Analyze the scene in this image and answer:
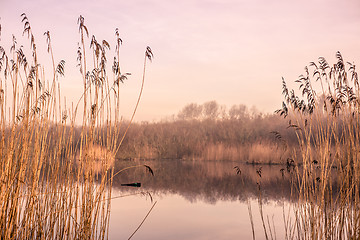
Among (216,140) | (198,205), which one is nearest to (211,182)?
(198,205)

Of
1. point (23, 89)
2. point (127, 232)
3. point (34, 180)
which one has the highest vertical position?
point (23, 89)

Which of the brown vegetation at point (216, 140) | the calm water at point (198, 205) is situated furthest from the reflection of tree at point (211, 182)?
the brown vegetation at point (216, 140)

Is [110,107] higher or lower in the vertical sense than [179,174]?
higher

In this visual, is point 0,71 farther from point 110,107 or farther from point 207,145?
point 207,145

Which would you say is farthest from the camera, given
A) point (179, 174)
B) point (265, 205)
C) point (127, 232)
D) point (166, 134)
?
point (166, 134)

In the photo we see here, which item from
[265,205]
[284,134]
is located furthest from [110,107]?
[284,134]

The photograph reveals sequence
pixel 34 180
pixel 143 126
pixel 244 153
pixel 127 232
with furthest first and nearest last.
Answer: pixel 143 126 < pixel 244 153 < pixel 127 232 < pixel 34 180

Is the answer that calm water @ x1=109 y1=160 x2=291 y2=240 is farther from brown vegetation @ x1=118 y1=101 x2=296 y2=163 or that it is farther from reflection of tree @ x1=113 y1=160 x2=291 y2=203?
brown vegetation @ x1=118 y1=101 x2=296 y2=163

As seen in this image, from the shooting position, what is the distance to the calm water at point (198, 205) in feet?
17.1

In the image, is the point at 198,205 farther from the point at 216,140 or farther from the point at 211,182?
the point at 216,140

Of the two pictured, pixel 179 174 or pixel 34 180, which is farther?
pixel 179 174

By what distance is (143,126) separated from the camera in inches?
711

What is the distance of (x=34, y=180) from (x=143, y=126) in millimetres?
15145

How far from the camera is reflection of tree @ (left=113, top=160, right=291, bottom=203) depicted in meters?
7.96
